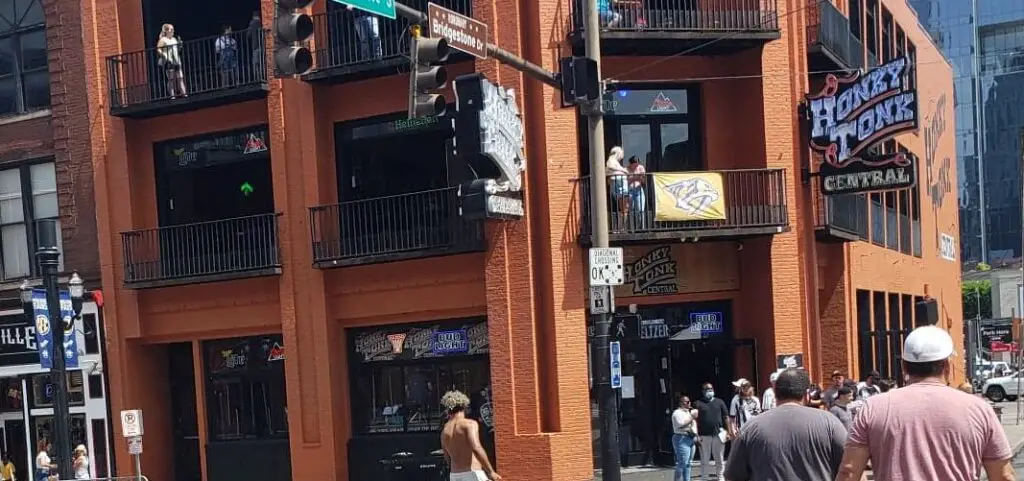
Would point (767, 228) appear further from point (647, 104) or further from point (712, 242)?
point (647, 104)

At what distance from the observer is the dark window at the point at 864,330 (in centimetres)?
2625

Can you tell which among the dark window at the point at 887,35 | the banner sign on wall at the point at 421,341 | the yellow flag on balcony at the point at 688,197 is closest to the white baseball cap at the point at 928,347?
the yellow flag on balcony at the point at 688,197

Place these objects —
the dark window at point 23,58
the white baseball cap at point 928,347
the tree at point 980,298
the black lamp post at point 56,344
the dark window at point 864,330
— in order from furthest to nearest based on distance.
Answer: the tree at point 980,298 → the dark window at point 864,330 → the dark window at point 23,58 → the black lamp post at point 56,344 → the white baseball cap at point 928,347

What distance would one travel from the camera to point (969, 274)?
93875mm

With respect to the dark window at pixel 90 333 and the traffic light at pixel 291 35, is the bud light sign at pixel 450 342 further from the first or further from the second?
the traffic light at pixel 291 35

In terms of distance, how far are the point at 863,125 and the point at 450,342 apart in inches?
320

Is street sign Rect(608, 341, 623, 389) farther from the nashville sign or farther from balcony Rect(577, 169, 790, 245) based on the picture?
the nashville sign

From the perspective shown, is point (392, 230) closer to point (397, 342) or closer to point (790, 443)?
point (397, 342)

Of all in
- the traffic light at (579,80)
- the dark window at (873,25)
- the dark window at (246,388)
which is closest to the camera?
the traffic light at (579,80)

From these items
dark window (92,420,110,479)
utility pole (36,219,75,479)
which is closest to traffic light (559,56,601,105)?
utility pole (36,219,75,479)

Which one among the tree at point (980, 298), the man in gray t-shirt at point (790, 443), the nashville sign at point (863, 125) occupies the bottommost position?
the tree at point (980, 298)

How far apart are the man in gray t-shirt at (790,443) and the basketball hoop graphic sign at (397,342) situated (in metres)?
14.6

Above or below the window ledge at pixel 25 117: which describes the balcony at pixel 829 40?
above

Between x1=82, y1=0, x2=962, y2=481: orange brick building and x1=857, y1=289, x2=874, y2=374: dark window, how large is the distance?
9.02ft
